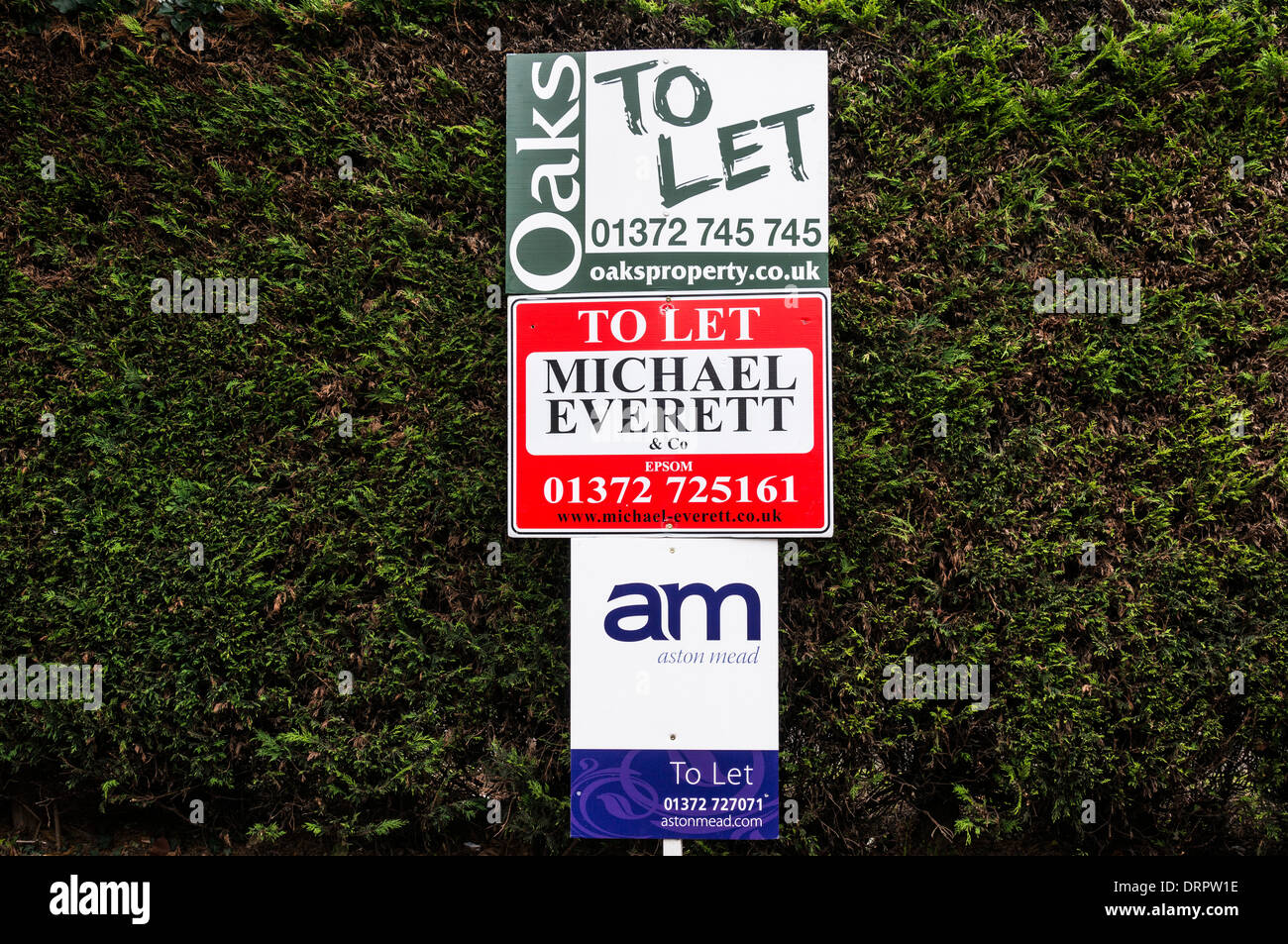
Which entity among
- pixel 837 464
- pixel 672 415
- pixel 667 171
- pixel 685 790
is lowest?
pixel 685 790

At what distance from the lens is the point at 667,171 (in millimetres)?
2766

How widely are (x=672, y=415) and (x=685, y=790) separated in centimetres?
144

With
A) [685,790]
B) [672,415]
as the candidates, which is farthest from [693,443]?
[685,790]

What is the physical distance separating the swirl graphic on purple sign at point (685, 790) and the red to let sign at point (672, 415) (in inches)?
34.4

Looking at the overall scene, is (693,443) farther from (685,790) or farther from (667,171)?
(685,790)

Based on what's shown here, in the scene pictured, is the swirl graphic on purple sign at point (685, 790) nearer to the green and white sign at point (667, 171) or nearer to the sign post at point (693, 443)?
the sign post at point (693, 443)

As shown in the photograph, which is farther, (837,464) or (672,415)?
(837,464)

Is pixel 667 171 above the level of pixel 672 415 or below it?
above

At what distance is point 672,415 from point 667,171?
3.18 ft

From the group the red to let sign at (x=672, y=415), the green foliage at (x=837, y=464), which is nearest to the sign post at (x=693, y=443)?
the red to let sign at (x=672, y=415)

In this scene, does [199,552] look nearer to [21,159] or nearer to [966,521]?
[21,159]

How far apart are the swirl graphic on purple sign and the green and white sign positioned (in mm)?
1828

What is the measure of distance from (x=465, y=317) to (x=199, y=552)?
5.13 ft

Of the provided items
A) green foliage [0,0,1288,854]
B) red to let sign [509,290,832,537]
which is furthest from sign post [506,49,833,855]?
green foliage [0,0,1288,854]
